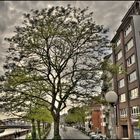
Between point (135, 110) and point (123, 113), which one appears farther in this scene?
point (123, 113)

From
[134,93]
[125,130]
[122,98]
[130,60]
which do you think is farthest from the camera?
[125,130]

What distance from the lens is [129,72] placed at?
201 ft

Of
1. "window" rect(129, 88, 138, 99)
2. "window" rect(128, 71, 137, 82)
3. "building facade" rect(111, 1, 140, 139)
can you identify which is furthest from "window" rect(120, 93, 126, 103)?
"window" rect(128, 71, 137, 82)

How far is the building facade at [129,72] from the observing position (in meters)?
56.7

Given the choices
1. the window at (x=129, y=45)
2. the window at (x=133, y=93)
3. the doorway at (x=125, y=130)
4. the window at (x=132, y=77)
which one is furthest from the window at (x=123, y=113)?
the window at (x=129, y=45)

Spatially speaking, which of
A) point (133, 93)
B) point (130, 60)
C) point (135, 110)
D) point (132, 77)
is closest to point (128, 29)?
point (130, 60)

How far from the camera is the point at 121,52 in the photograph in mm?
68312

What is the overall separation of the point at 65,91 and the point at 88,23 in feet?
24.4

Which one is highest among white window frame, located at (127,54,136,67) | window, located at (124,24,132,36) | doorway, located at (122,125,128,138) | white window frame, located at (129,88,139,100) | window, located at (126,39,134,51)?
window, located at (124,24,132,36)

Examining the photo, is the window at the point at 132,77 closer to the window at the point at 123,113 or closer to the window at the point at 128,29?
the window at the point at 123,113

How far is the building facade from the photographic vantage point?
56.7 m

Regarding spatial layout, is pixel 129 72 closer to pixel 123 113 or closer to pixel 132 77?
pixel 132 77

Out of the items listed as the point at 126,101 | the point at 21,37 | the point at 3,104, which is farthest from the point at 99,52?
the point at 126,101

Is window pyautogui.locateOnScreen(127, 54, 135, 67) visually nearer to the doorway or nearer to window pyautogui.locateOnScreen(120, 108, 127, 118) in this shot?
window pyautogui.locateOnScreen(120, 108, 127, 118)
